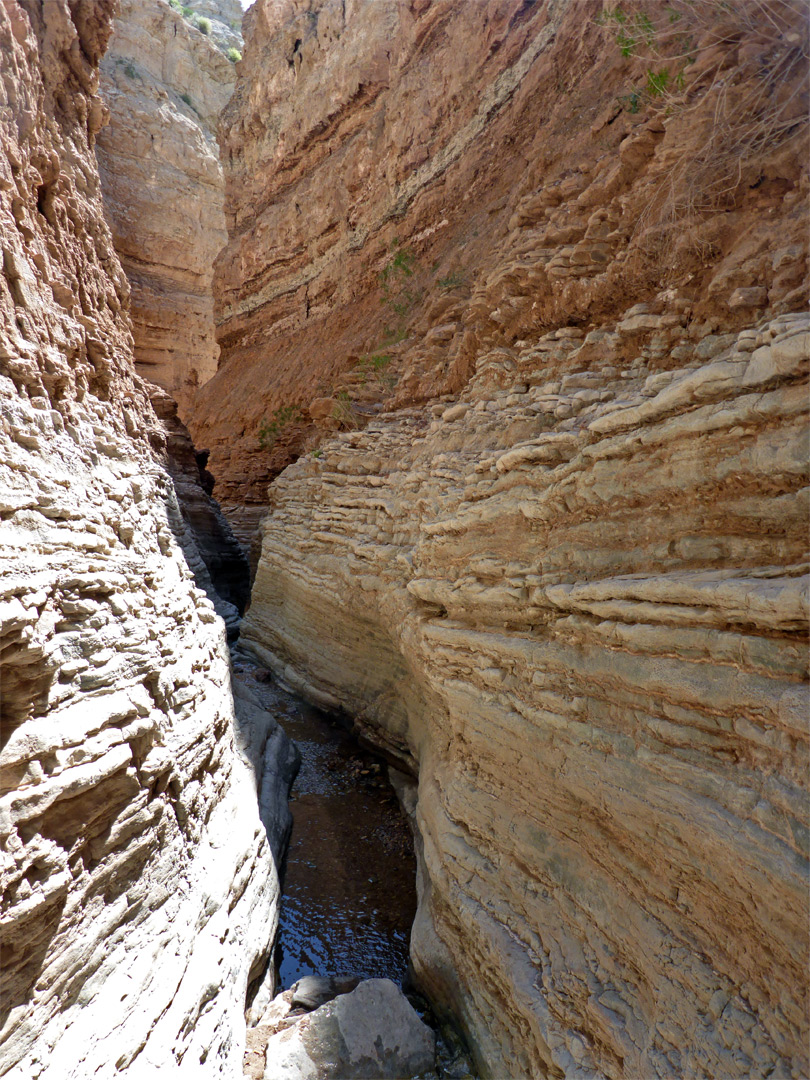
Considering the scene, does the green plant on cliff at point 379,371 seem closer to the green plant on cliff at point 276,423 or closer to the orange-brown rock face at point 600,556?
the orange-brown rock face at point 600,556

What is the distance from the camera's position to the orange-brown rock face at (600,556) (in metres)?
2.43

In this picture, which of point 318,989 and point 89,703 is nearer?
point 89,703

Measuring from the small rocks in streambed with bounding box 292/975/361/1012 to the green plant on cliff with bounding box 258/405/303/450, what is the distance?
8.28 meters

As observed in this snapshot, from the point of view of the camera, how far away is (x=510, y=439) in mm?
4602

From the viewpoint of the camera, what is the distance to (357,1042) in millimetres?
3387

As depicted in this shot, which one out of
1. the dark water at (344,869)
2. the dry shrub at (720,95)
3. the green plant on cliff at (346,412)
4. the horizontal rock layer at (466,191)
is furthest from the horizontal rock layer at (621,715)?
the green plant on cliff at (346,412)

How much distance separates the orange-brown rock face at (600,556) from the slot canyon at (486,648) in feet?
0.07

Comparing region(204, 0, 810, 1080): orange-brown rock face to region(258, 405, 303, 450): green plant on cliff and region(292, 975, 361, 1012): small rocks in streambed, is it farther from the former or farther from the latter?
region(258, 405, 303, 450): green plant on cliff

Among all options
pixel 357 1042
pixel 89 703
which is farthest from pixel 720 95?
pixel 357 1042

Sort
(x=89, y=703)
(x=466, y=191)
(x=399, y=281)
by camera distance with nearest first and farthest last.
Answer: (x=89, y=703) < (x=466, y=191) < (x=399, y=281)

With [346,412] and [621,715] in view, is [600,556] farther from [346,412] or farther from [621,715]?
[346,412]

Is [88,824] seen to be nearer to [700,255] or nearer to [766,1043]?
[766,1043]

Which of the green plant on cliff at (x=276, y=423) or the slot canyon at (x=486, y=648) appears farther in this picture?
the green plant on cliff at (x=276, y=423)

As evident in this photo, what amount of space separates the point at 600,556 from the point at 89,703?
2.73m
